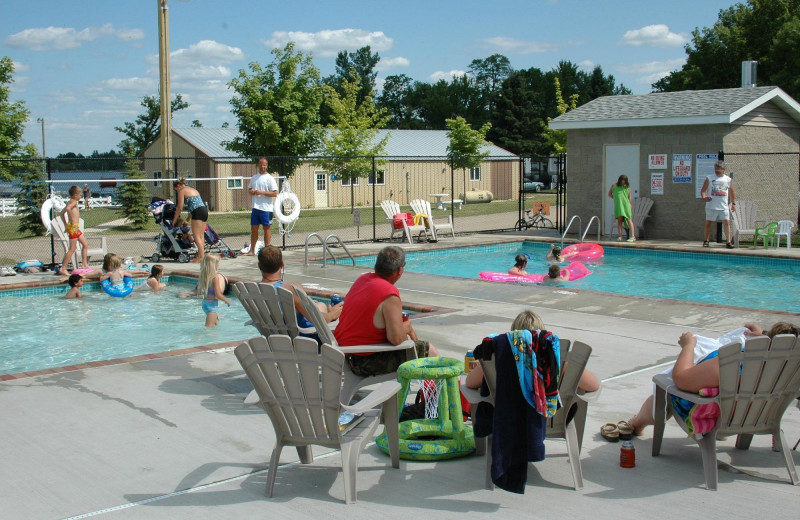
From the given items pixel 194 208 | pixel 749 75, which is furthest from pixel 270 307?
pixel 749 75

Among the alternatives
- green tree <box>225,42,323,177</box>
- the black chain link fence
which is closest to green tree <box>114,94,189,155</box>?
the black chain link fence

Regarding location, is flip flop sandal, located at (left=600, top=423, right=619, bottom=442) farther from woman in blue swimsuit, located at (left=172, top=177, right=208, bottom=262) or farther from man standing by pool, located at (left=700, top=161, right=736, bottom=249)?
man standing by pool, located at (left=700, top=161, right=736, bottom=249)

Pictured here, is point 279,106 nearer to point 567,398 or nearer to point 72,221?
point 72,221

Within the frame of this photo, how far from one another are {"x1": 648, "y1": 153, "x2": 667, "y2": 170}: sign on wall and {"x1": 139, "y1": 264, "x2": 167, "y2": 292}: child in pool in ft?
39.6

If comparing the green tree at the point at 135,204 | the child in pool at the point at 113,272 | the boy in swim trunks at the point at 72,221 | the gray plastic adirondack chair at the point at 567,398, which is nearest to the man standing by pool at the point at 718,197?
the child in pool at the point at 113,272

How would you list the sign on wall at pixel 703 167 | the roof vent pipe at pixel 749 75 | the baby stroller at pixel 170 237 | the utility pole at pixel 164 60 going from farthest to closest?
the roof vent pipe at pixel 749 75
the sign on wall at pixel 703 167
the utility pole at pixel 164 60
the baby stroller at pixel 170 237

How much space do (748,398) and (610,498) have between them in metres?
0.93

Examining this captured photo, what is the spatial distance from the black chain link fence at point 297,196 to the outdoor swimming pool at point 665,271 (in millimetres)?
2144

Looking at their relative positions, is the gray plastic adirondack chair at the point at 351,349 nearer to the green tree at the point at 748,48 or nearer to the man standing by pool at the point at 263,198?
the man standing by pool at the point at 263,198

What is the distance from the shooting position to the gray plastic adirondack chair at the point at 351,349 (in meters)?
5.41

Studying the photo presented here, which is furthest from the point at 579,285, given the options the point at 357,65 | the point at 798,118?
the point at 357,65

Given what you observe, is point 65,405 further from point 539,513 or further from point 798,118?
point 798,118

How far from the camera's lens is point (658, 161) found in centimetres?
1934

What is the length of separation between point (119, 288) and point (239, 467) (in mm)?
8637
